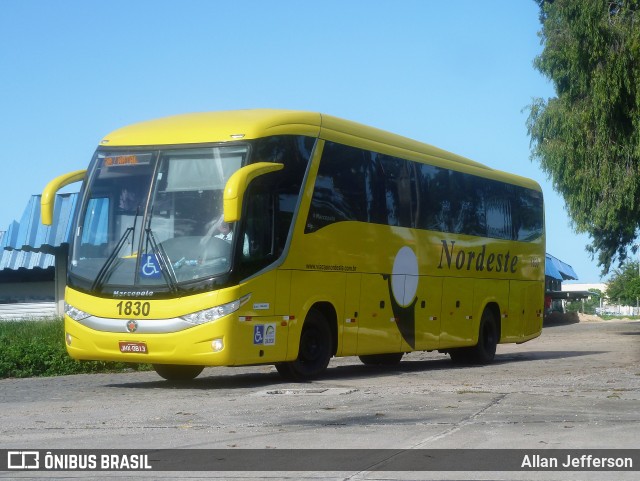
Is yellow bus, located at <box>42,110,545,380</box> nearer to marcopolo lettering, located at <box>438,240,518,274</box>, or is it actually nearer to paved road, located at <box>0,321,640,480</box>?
paved road, located at <box>0,321,640,480</box>

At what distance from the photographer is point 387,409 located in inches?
470

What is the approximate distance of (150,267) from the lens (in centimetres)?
1492

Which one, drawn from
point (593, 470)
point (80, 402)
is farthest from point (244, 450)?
point (80, 402)

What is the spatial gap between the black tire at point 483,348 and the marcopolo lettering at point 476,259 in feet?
3.26

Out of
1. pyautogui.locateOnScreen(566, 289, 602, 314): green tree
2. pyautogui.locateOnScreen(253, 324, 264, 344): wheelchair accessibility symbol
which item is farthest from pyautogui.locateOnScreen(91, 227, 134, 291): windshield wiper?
pyautogui.locateOnScreen(566, 289, 602, 314): green tree

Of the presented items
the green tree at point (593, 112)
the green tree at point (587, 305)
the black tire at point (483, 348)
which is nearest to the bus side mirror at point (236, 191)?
the black tire at point (483, 348)

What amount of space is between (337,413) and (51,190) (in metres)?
6.18

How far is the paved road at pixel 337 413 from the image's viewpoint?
9.24m

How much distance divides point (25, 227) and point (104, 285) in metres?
19.5

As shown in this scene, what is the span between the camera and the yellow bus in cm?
1469

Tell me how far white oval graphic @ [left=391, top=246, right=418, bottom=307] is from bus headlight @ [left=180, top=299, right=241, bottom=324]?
15.9 feet

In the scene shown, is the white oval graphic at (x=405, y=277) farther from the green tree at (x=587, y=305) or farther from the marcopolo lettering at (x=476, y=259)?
the green tree at (x=587, y=305)

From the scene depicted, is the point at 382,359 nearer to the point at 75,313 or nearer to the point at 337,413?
the point at 75,313

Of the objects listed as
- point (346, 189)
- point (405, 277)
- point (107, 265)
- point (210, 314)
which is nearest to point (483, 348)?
→ point (405, 277)
